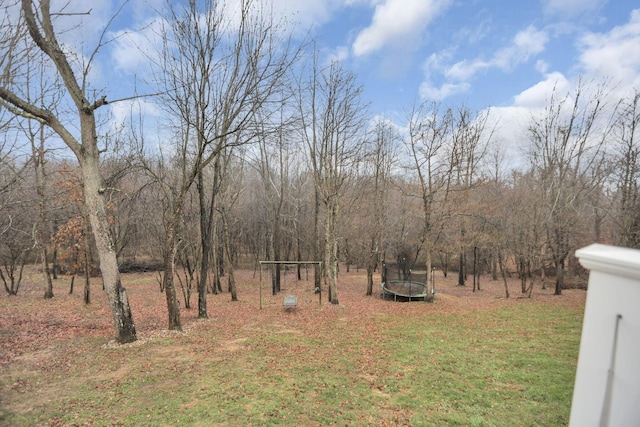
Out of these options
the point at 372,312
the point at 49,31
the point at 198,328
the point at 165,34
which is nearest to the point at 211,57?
the point at 165,34

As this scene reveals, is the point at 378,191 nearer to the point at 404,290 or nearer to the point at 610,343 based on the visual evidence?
the point at 404,290

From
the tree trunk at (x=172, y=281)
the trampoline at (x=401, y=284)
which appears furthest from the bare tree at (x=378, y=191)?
the tree trunk at (x=172, y=281)

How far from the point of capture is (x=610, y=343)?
767 mm

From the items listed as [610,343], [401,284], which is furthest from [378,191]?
[610,343]

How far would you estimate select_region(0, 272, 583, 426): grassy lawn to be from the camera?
4375mm

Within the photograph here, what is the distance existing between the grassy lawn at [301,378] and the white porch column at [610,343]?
4.16 m

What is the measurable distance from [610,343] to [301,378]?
5.59 meters

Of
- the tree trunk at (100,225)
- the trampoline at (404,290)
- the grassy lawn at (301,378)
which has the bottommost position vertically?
the trampoline at (404,290)

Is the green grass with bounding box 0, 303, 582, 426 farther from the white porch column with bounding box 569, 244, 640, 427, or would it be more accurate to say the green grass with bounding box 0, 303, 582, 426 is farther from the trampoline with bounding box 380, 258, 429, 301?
the trampoline with bounding box 380, 258, 429, 301

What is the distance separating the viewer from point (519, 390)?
5312 mm

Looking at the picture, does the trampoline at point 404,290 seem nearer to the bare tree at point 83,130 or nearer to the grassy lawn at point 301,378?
the grassy lawn at point 301,378

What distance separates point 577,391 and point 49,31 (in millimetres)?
9026

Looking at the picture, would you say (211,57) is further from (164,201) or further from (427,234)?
(427,234)

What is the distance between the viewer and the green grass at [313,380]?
4363 millimetres
